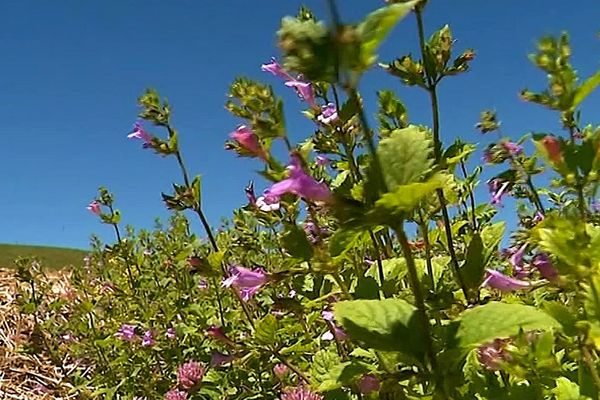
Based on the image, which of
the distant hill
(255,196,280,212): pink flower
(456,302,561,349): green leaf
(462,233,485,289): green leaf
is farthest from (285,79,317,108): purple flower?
the distant hill

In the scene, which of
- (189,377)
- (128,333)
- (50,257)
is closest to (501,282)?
(189,377)

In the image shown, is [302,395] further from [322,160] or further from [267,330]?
[322,160]

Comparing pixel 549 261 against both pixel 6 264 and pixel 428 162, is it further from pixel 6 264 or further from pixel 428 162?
pixel 6 264

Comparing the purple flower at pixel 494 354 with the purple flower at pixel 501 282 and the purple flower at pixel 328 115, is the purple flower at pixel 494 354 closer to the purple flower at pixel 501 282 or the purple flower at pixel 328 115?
the purple flower at pixel 501 282

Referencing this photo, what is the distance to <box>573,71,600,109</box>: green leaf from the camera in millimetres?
746

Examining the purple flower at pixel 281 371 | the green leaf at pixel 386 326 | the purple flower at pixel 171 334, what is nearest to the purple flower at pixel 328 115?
the green leaf at pixel 386 326

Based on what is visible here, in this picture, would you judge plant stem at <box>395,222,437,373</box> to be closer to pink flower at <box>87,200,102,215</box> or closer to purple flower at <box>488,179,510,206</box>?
purple flower at <box>488,179,510,206</box>

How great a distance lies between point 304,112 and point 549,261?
0.49 metres

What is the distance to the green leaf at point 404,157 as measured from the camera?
1.95 feet

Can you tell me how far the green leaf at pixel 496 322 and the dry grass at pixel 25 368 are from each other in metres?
2.66

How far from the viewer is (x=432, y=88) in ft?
3.25

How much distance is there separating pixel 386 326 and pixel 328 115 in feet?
1.76

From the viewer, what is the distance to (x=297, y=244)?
86 centimetres

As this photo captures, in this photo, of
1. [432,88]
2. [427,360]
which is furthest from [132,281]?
[427,360]
